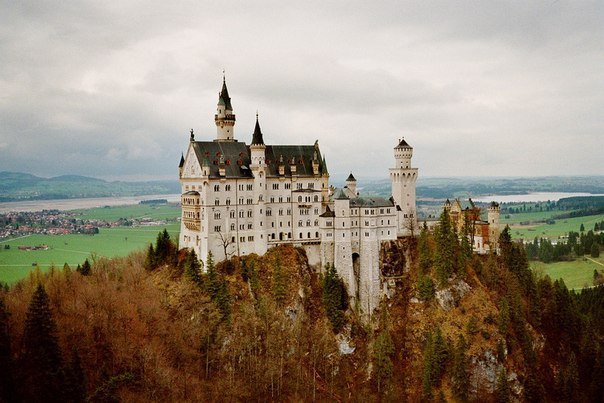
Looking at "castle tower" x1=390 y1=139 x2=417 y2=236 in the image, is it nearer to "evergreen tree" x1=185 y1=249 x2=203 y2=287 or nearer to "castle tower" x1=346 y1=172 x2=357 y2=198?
"castle tower" x1=346 y1=172 x2=357 y2=198

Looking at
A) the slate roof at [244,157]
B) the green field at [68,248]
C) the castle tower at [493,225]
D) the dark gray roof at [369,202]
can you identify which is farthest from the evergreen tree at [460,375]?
the green field at [68,248]

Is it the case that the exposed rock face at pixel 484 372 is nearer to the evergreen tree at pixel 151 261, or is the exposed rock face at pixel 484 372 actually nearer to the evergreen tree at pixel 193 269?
the evergreen tree at pixel 193 269

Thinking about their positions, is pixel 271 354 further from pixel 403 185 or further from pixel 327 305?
pixel 403 185

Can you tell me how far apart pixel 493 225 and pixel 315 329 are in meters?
38.3

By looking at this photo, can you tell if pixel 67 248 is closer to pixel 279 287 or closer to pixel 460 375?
pixel 279 287

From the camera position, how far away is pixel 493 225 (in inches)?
4144

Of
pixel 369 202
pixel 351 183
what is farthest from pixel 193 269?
pixel 351 183

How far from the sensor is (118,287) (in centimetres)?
8806

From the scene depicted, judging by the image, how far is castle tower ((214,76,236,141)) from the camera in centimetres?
→ 9938

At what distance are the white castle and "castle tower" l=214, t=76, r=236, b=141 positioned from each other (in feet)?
0.55

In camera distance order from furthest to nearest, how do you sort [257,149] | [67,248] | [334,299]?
[67,248], [257,149], [334,299]

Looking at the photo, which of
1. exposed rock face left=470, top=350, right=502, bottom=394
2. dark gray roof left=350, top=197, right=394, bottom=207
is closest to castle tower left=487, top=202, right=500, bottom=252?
dark gray roof left=350, top=197, right=394, bottom=207

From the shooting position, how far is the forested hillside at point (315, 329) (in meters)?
76.2

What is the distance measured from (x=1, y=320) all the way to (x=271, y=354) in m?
35.8
